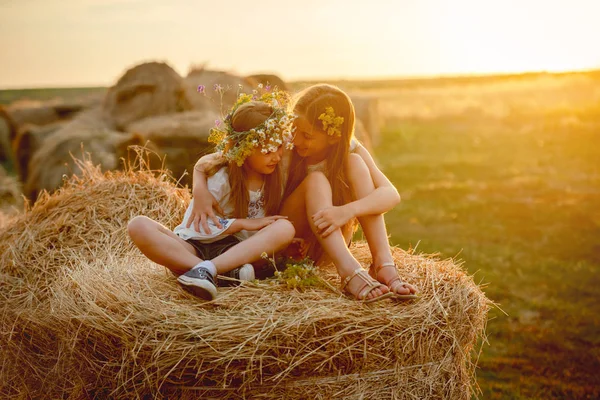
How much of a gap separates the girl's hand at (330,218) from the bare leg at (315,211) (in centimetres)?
5

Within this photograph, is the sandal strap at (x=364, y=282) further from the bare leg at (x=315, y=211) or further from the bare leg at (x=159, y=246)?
the bare leg at (x=159, y=246)

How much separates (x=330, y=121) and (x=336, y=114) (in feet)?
0.32

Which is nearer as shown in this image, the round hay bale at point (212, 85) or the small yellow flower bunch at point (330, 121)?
the small yellow flower bunch at point (330, 121)

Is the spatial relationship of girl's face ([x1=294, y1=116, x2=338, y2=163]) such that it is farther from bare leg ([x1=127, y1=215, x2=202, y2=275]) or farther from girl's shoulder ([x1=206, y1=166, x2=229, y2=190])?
bare leg ([x1=127, y1=215, x2=202, y2=275])

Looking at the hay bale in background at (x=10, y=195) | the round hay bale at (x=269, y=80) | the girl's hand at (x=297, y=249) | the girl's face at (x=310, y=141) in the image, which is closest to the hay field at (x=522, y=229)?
the girl's hand at (x=297, y=249)

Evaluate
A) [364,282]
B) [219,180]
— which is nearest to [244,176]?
[219,180]

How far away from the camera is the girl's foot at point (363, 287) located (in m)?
2.89

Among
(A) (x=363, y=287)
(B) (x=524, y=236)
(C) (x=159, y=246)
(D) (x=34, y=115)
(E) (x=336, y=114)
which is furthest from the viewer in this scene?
(D) (x=34, y=115)

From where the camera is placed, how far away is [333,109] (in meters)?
3.42

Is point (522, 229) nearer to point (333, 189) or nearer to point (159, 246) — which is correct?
point (333, 189)

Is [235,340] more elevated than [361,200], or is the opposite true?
[361,200]

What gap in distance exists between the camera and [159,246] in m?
3.08

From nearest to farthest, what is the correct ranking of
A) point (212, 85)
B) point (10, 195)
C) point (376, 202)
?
point (376, 202), point (212, 85), point (10, 195)

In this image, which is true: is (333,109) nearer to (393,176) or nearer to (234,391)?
(234,391)
